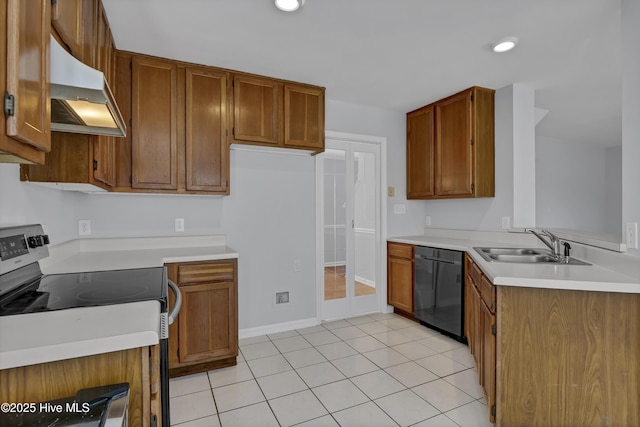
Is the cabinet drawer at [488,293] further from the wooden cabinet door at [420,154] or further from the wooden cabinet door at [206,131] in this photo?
the wooden cabinet door at [206,131]

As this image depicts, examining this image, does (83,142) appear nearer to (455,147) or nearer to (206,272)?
(206,272)

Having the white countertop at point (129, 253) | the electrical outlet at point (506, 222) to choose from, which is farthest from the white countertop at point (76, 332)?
the electrical outlet at point (506, 222)

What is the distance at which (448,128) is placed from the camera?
3389 mm

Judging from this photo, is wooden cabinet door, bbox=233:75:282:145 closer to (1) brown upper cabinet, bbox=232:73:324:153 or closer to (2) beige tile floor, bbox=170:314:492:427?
(1) brown upper cabinet, bbox=232:73:324:153

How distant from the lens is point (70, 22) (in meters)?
1.30

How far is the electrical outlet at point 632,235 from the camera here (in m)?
1.65

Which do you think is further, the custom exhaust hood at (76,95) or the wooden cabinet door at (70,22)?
the wooden cabinet door at (70,22)

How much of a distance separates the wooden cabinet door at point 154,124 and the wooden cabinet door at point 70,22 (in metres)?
1.04

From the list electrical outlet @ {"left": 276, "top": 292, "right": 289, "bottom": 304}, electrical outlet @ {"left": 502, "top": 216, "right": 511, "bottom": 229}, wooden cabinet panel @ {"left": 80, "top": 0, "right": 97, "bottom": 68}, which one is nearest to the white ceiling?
wooden cabinet panel @ {"left": 80, "top": 0, "right": 97, "bottom": 68}

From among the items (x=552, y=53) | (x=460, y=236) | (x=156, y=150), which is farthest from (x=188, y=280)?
(x=552, y=53)

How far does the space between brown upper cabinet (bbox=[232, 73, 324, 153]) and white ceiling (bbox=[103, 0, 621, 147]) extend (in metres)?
0.11

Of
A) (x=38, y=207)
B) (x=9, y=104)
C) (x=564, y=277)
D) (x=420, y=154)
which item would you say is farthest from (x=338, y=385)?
(x=420, y=154)

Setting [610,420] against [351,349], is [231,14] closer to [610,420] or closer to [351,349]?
[351,349]

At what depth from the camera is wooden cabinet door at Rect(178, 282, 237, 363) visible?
7.66ft
